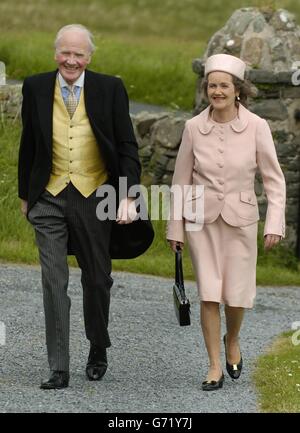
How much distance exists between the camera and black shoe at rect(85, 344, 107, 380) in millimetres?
8383

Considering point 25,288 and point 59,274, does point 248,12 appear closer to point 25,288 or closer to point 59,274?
point 25,288

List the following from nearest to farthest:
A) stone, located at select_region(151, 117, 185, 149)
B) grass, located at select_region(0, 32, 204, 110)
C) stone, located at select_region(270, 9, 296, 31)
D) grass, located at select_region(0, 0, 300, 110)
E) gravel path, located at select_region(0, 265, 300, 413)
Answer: gravel path, located at select_region(0, 265, 300, 413)
stone, located at select_region(270, 9, 296, 31)
stone, located at select_region(151, 117, 185, 149)
grass, located at select_region(0, 32, 204, 110)
grass, located at select_region(0, 0, 300, 110)

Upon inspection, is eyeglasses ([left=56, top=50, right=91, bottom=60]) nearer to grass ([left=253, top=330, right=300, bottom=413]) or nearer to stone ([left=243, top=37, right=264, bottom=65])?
grass ([left=253, top=330, right=300, bottom=413])

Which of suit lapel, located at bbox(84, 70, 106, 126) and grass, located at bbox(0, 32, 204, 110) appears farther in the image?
grass, located at bbox(0, 32, 204, 110)

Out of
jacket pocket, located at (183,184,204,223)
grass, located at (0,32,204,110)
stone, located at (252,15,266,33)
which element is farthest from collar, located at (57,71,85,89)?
grass, located at (0,32,204,110)

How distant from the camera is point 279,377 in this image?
341 inches

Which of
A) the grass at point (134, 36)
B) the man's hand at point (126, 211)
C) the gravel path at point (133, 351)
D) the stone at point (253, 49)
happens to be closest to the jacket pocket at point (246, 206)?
the man's hand at point (126, 211)

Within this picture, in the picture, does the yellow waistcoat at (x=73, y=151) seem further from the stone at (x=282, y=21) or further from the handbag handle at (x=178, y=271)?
the stone at (x=282, y=21)

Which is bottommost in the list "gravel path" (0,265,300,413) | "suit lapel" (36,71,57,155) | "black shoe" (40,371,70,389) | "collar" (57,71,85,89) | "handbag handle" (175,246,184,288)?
"gravel path" (0,265,300,413)

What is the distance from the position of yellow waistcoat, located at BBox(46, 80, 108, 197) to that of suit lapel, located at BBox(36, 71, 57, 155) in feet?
0.12

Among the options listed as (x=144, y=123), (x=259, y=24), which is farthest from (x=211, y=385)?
(x=144, y=123)

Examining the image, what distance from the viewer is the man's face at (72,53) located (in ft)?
26.0

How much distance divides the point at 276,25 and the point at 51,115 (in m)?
7.20

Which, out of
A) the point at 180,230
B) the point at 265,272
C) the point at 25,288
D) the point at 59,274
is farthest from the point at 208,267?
the point at 265,272
